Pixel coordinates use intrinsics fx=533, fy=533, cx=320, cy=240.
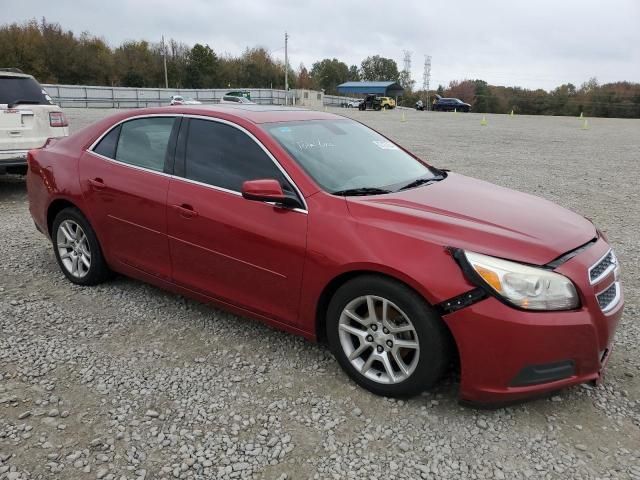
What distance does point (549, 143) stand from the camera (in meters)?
18.4

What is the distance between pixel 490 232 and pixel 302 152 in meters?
1.32

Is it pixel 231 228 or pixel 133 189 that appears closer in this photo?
pixel 231 228

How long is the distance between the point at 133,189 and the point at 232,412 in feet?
6.18

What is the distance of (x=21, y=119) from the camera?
7.36 meters

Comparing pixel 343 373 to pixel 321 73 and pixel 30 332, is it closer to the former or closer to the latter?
pixel 30 332

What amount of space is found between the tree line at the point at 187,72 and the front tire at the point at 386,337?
69.6 meters

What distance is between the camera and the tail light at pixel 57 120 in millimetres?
7711

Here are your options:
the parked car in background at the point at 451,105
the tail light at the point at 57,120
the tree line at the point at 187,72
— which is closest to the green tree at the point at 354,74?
the tree line at the point at 187,72

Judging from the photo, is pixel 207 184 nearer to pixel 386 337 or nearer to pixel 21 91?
pixel 386 337

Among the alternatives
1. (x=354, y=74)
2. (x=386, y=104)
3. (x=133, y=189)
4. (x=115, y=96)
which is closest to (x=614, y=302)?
(x=133, y=189)

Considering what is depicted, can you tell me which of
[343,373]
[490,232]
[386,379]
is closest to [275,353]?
[343,373]

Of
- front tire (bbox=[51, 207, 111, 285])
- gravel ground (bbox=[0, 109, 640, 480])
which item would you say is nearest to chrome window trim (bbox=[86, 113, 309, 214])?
front tire (bbox=[51, 207, 111, 285])

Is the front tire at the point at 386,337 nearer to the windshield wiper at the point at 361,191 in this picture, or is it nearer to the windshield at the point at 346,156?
the windshield wiper at the point at 361,191

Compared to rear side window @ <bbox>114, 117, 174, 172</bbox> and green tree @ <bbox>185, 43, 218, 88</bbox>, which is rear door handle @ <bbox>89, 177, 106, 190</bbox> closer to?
rear side window @ <bbox>114, 117, 174, 172</bbox>
